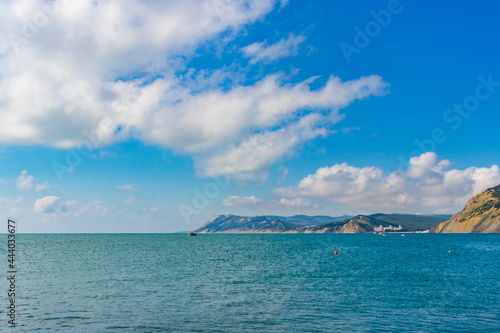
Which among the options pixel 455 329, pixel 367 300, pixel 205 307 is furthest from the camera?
pixel 367 300

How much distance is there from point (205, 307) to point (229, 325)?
8.78 meters

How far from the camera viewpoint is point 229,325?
36.8 meters

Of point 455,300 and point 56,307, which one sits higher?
point 56,307

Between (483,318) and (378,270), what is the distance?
44.2m

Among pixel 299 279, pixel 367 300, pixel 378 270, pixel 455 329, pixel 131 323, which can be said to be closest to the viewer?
pixel 455 329

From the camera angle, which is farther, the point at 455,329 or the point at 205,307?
the point at 205,307

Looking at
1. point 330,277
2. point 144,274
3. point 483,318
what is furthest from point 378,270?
point 144,274

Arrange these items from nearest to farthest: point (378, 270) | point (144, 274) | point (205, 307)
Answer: point (205, 307) → point (144, 274) → point (378, 270)

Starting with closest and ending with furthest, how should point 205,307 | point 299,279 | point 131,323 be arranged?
point 131,323 → point 205,307 → point 299,279

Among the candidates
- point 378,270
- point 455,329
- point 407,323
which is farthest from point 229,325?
point 378,270

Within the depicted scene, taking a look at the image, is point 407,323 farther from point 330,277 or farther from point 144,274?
point 144,274

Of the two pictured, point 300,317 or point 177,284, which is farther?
point 177,284

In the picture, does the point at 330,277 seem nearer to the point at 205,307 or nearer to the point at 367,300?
the point at 367,300

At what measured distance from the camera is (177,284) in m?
62.4
